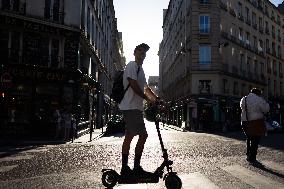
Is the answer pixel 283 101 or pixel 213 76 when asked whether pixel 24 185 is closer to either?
pixel 213 76

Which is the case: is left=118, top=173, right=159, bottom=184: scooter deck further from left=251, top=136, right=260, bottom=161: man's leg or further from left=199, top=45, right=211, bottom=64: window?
left=199, top=45, right=211, bottom=64: window

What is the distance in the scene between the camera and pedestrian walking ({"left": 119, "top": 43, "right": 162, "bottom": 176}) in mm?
4855

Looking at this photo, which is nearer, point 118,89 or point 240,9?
point 118,89

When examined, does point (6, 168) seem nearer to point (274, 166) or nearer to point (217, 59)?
point (274, 166)

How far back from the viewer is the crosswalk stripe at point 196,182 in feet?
16.9

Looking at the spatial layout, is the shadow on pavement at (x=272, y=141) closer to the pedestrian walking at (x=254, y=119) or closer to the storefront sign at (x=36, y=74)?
the pedestrian walking at (x=254, y=119)

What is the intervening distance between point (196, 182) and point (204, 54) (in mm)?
33939

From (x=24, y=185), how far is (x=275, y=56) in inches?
2128

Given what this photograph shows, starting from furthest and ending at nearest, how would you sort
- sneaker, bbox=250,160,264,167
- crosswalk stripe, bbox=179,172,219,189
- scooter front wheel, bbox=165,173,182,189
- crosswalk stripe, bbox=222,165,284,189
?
1. sneaker, bbox=250,160,264,167
2. crosswalk stripe, bbox=222,165,284,189
3. crosswalk stripe, bbox=179,172,219,189
4. scooter front wheel, bbox=165,173,182,189

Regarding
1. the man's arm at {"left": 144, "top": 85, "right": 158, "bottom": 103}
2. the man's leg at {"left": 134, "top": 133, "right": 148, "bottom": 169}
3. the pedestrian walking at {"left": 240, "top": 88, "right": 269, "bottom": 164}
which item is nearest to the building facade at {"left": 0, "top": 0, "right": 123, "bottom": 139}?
the pedestrian walking at {"left": 240, "top": 88, "right": 269, "bottom": 164}

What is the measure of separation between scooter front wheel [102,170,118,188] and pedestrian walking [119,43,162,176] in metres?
0.15

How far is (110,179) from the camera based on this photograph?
4863 millimetres

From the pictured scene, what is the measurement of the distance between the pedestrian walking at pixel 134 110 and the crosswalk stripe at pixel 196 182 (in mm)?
874

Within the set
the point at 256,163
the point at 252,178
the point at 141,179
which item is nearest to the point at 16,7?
the point at 256,163
